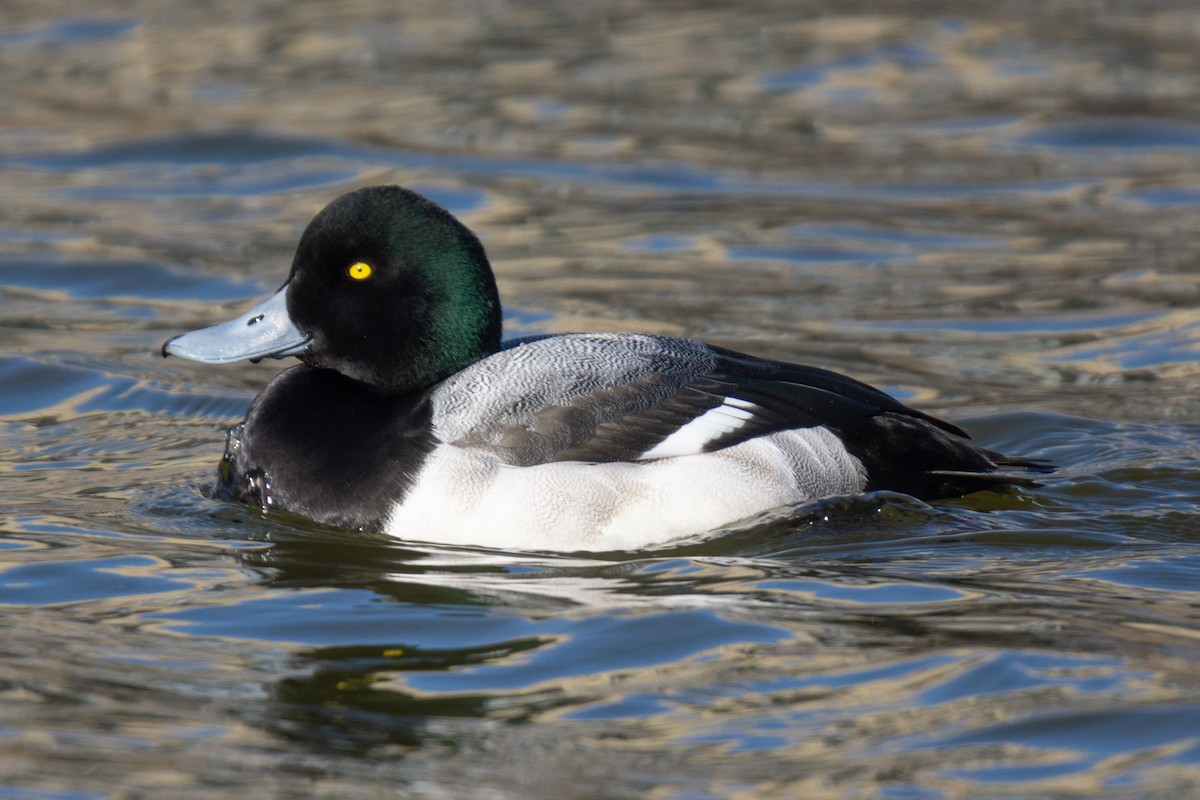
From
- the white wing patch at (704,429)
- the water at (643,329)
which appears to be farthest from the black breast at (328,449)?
Result: the white wing patch at (704,429)

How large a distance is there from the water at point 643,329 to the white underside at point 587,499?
0.24ft

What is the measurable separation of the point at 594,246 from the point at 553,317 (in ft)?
4.31

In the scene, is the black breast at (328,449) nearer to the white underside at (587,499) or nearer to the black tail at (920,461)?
the white underside at (587,499)

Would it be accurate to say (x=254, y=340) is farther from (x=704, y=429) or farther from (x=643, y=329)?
(x=643, y=329)

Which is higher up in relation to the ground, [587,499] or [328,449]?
[328,449]

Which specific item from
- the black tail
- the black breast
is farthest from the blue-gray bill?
the black tail

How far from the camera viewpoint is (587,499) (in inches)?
213

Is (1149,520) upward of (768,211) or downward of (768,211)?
downward

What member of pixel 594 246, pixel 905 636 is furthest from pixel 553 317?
pixel 905 636

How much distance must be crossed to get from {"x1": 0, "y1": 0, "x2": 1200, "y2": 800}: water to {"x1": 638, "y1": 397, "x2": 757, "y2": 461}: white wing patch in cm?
30

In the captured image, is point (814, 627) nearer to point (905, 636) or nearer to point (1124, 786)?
point (905, 636)


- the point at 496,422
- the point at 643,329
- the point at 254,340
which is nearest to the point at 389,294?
the point at 254,340

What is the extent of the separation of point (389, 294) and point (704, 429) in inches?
43.9

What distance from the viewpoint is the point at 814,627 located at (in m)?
A: 4.84
